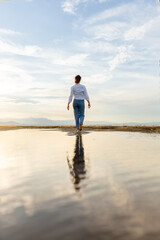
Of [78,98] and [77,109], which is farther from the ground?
[78,98]

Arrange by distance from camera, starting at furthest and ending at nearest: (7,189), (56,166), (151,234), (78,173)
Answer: (56,166) < (78,173) < (7,189) < (151,234)

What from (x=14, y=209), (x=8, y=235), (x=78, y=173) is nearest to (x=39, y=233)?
(x=8, y=235)

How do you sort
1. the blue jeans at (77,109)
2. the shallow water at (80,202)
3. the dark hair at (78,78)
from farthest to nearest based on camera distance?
1. the dark hair at (78,78)
2. the blue jeans at (77,109)
3. the shallow water at (80,202)

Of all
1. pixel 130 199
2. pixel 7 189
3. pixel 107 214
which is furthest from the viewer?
pixel 7 189

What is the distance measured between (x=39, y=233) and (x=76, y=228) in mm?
234

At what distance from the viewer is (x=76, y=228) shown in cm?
161

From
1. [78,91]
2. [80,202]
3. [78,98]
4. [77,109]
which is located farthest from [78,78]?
[80,202]

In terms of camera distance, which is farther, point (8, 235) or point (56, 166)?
point (56, 166)

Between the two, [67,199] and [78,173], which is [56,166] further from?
[67,199]

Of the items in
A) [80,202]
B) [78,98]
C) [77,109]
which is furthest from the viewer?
[77,109]

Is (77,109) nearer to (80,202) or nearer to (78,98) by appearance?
(78,98)

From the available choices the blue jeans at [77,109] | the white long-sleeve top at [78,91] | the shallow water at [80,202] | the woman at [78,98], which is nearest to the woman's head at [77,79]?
the woman at [78,98]

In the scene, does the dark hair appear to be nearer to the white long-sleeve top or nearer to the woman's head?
the woman's head

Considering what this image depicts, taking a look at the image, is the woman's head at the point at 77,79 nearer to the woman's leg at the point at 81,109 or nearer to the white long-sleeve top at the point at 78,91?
the white long-sleeve top at the point at 78,91
